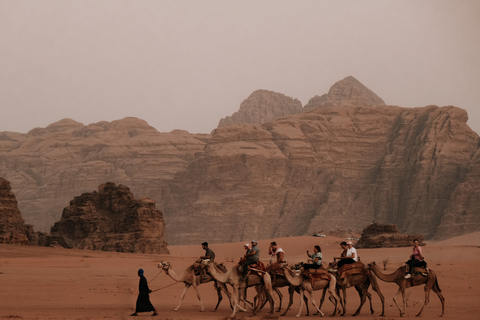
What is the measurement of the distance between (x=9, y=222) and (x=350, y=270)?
38182 mm

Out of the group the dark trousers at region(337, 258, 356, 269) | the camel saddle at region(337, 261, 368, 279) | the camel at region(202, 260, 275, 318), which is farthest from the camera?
the dark trousers at region(337, 258, 356, 269)

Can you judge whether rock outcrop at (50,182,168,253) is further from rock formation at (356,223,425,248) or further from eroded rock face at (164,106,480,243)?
eroded rock face at (164,106,480,243)

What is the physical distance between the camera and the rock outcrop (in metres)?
65.4

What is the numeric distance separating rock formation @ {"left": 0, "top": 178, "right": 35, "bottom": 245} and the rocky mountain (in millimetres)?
83073

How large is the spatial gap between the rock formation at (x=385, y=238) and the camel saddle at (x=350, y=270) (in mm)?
52082

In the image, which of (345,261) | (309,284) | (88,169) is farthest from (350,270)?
(88,169)

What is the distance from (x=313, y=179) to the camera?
Result: 6230 inches

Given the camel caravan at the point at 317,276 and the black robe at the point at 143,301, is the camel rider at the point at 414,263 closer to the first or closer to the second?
the camel caravan at the point at 317,276

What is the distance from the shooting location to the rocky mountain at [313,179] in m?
143

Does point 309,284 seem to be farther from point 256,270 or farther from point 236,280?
point 236,280

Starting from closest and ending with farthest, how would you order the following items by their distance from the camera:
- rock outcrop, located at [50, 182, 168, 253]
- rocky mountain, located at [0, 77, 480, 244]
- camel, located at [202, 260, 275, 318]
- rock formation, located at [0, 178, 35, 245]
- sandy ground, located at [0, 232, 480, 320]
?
camel, located at [202, 260, 275, 318]
sandy ground, located at [0, 232, 480, 320]
rock formation, located at [0, 178, 35, 245]
rock outcrop, located at [50, 182, 168, 253]
rocky mountain, located at [0, 77, 480, 244]

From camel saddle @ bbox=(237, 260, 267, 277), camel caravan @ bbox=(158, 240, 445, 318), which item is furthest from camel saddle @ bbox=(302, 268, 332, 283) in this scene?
camel saddle @ bbox=(237, 260, 267, 277)

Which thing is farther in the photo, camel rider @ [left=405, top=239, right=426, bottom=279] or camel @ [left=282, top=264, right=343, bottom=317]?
camel @ [left=282, top=264, right=343, bottom=317]

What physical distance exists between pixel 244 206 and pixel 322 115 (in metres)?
34.2
